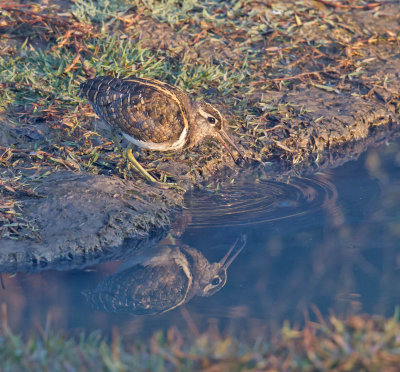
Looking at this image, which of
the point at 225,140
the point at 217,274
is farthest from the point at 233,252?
the point at 225,140

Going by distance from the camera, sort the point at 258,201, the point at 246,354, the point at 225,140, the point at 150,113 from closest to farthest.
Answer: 1. the point at 246,354
2. the point at 258,201
3. the point at 150,113
4. the point at 225,140

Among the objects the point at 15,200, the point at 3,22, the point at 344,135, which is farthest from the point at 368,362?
the point at 3,22

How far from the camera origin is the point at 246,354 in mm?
2914

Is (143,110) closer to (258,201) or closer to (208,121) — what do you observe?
(208,121)

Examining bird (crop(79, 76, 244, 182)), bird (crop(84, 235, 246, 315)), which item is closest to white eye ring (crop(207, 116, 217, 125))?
bird (crop(79, 76, 244, 182))

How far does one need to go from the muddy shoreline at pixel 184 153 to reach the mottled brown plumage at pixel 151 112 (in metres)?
0.36

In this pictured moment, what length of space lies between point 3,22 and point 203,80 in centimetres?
263

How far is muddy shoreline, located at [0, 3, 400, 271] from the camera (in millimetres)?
4801

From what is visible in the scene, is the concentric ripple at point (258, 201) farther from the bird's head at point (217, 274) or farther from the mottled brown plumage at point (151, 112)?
the mottled brown plumage at point (151, 112)

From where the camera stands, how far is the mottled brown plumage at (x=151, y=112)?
18.6 ft

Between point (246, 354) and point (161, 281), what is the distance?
1.62 metres

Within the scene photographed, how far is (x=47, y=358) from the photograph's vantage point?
311 cm

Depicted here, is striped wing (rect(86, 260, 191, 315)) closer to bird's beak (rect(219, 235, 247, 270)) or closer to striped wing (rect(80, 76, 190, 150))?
bird's beak (rect(219, 235, 247, 270))

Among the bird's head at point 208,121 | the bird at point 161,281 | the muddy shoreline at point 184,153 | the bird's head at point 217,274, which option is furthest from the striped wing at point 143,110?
the bird's head at point 217,274
